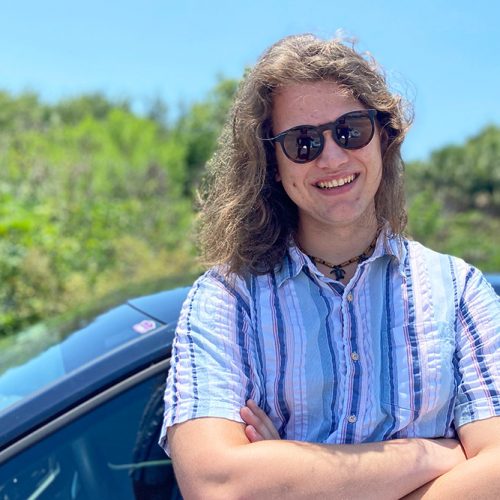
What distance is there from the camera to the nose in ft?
4.61

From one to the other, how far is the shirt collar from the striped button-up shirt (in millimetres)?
14

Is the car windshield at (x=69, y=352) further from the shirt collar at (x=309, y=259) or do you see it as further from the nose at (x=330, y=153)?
the nose at (x=330, y=153)

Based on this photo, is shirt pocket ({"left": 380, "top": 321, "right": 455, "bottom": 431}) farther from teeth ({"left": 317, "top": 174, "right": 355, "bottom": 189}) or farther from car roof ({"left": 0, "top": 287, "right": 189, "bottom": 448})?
car roof ({"left": 0, "top": 287, "right": 189, "bottom": 448})

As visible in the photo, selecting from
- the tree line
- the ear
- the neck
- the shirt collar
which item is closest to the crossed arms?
the shirt collar

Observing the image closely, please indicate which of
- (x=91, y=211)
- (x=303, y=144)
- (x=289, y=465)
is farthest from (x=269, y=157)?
(x=91, y=211)

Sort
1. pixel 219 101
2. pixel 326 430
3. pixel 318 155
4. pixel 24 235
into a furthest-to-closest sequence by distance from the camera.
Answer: pixel 219 101, pixel 24 235, pixel 318 155, pixel 326 430

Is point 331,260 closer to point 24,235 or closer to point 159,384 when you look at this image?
point 159,384

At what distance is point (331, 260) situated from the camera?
1.51 m

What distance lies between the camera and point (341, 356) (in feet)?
4.42

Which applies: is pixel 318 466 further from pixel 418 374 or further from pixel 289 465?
pixel 418 374

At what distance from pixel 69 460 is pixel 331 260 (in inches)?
34.0

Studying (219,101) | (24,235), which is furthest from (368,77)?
(219,101)

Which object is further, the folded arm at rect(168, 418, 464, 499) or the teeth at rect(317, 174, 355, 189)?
the teeth at rect(317, 174, 355, 189)

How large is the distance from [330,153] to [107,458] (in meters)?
1.02
